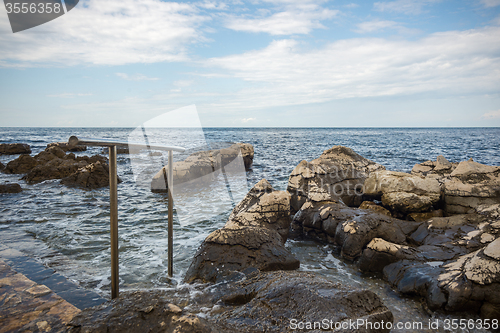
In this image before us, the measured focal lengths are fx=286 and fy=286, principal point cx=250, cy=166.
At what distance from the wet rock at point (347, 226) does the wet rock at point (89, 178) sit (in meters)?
7.05

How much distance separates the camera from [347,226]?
4562mm

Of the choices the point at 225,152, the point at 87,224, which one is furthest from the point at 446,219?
the point at 225,152

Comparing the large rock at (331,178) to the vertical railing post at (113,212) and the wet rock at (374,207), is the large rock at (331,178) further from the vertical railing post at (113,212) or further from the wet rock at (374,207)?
the vertical railing post at (113,212)

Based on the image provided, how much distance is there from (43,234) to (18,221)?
116 cm

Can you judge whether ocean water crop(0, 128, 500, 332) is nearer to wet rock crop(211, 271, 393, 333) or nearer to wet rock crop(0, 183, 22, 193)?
wet rock crop(0, 183, 22, 193)

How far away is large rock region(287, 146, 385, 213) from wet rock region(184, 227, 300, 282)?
2.25 m

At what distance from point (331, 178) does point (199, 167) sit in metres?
5.24

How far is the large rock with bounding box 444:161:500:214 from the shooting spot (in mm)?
5259

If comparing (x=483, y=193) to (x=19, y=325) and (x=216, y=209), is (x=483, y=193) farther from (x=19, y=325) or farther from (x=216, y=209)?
(x=19, y=325)

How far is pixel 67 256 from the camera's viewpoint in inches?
167

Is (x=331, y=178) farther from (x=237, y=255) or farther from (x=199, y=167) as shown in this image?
(x=199, y=167)

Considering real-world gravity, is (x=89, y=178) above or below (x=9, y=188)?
above

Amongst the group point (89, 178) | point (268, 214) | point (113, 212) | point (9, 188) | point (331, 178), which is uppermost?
point (113, 212)

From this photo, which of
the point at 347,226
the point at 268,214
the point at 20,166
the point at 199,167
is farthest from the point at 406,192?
the point at 20,166
